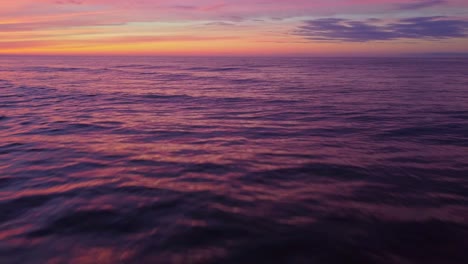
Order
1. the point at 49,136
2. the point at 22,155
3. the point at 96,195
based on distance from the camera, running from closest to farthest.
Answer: the point at 96,195
the point at 22,155
the point at 49,136

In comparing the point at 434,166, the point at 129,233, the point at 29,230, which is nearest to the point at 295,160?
the point at 434,166

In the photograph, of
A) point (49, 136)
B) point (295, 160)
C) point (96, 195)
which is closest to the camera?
point (96, 195)

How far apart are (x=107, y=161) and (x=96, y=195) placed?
238cm

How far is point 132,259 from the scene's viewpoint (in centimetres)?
449

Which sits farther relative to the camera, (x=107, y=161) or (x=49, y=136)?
(x=49, y=136)

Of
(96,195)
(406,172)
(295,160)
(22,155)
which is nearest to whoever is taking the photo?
(96,195)

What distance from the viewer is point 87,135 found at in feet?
39.3

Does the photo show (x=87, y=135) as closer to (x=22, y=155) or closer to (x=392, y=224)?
(x=22, y=155)

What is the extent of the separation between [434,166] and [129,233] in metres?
7.68

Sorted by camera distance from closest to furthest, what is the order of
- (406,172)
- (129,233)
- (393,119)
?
(129,233) < (406,172) < (393,119)

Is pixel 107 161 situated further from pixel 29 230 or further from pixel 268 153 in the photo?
pixel 268 153

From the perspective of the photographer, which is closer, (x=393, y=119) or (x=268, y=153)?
(x=268, y=153)

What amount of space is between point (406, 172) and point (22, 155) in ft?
35.4

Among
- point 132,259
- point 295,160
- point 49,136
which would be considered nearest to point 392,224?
point 295,160
